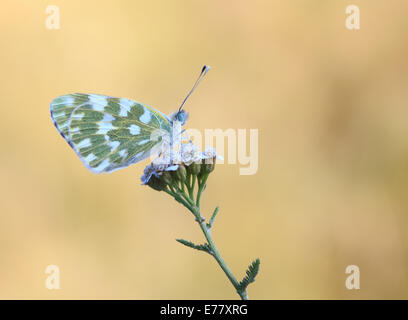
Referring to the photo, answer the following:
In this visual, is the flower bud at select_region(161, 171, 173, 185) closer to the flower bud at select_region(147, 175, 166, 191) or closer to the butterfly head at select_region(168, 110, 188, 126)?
the flower bud at select_region(147, 175, 166, 191)

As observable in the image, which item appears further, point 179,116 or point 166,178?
point 179,116

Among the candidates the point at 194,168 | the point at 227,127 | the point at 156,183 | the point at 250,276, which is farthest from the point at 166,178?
the point at 227,127

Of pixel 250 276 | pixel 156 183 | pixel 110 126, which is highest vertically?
pixel 110 126

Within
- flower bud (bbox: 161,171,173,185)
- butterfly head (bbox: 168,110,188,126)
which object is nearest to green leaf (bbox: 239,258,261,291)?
flower bud (bbox: 161,171,173,185)

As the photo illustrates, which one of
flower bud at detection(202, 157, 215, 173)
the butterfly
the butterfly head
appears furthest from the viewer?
the butterfly head

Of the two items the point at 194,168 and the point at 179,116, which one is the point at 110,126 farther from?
the point at 194,168

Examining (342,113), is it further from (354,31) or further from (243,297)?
(243,297)

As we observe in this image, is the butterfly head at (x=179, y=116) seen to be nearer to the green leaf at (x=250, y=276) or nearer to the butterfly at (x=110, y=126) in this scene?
the butterfly at (x=110, y=126)

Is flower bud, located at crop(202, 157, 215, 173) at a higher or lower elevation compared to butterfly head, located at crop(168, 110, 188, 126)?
lower

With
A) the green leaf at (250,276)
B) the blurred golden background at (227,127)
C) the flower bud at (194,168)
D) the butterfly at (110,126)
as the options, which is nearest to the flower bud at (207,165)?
the flower bud at (194,168)

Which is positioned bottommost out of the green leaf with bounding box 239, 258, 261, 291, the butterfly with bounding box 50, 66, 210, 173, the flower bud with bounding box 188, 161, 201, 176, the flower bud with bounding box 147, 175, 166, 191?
the green leaf with bounding box 239, 258, 261, 291
